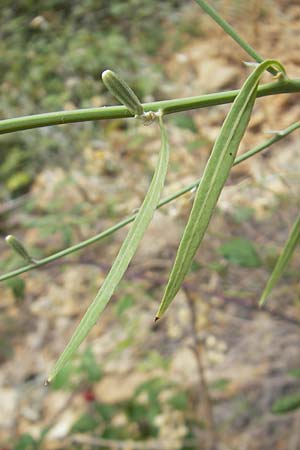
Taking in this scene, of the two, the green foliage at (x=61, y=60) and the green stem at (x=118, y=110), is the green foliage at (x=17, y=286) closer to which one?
the green stem at (x=118, y=110)

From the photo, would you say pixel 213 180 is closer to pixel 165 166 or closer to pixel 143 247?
pixel 165 166

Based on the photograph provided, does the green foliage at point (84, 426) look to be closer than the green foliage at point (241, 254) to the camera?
No

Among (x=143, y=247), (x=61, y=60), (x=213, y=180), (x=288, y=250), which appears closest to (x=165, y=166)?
(x=213, y=180)


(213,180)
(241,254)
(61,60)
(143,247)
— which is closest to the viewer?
(213,180)

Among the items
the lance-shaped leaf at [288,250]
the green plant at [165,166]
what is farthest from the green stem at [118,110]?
the lance-shaped leaf at [288,250]

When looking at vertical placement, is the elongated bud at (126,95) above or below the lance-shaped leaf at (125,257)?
above

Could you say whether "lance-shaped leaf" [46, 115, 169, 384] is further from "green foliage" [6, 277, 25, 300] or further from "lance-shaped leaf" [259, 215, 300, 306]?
"green foliage" [6, 277, 25, 300]

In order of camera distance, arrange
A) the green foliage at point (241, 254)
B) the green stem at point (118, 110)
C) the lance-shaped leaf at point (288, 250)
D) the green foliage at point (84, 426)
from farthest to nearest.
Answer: the green foliage at point (84, 426), the green foliage at point (241, 254), the lance-shaped leaf at point (288, 250), the green stem at point (118, 110)
